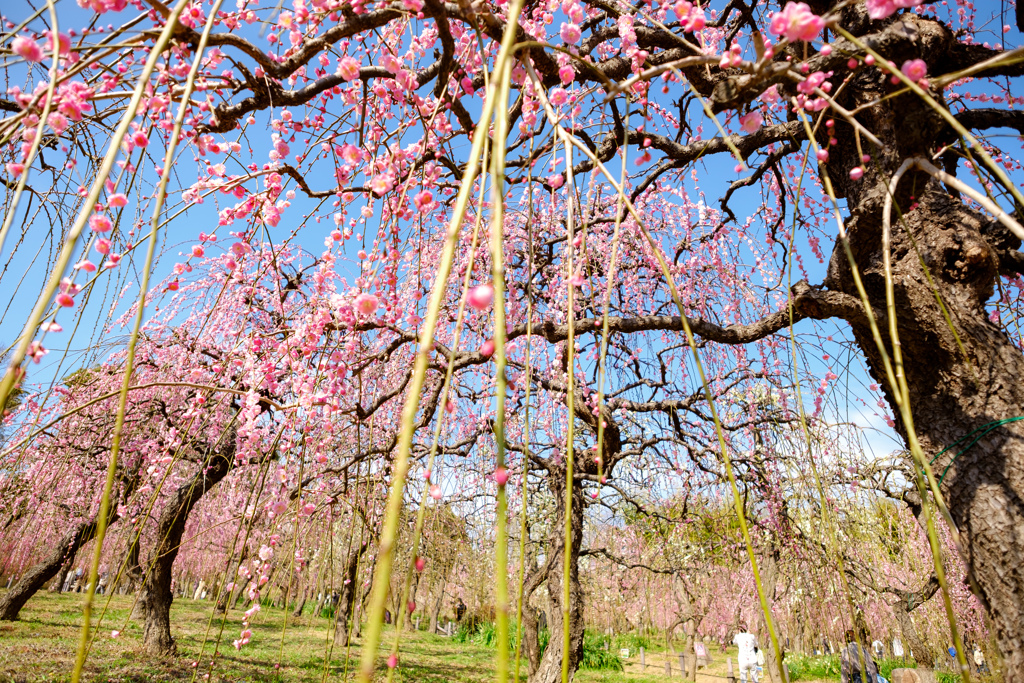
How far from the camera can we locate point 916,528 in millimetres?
5207

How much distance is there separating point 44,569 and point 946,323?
29.8 feet

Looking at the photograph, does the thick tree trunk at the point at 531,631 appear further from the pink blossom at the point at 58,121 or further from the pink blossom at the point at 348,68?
the pink blossom at the point at 58,121

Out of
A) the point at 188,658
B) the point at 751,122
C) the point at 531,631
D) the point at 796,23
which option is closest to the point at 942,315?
the point at 751,122

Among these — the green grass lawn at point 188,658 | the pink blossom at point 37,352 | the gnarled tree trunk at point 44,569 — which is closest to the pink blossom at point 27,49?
the pink blossom at point 37,352

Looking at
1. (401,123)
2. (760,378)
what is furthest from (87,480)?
(760,378)

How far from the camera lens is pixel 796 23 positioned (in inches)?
30.5

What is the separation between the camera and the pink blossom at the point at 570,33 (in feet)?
4.78

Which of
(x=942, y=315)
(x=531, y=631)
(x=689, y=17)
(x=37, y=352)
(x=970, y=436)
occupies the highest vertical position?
(x=689, y=17)

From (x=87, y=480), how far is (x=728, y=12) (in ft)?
24.7

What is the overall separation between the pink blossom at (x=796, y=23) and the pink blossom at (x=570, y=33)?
0.78 meters

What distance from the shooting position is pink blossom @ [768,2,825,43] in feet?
2.48

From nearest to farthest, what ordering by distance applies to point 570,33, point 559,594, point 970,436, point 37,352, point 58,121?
point 37,352 → point 58,121 → point 570,33 → point 970,436 → point 559,594

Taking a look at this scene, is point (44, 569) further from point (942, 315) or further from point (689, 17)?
point (942, 315)

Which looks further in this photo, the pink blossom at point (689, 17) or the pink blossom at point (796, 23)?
the pink blossom at point (689, 17)
